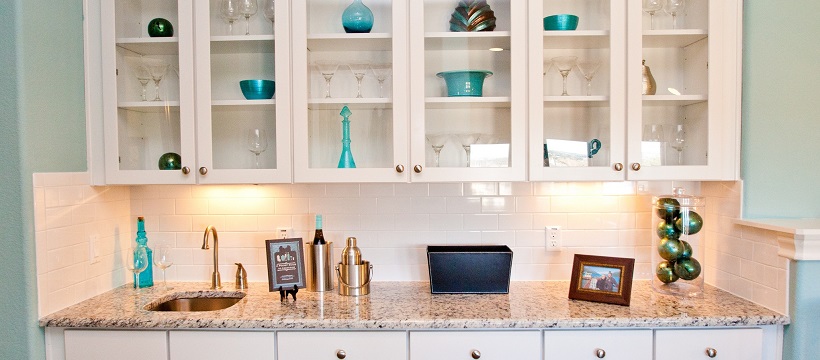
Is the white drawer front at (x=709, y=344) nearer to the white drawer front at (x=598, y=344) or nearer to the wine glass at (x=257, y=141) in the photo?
the white drawer front at (x=598, y=344)

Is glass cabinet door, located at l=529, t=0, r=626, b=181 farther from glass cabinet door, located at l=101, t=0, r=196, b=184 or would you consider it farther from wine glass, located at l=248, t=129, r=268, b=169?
glass cabinet door, located at l=101, t=0, r=196, b=184

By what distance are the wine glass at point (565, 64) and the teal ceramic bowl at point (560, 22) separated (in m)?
0.12

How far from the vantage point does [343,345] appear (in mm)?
1788

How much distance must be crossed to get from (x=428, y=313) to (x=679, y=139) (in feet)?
4.14

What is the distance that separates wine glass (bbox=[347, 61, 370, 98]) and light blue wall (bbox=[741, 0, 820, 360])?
60.1 inches

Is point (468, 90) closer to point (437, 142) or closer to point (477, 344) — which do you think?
point (437, 142)

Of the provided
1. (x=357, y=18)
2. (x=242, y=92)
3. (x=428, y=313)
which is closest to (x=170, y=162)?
(x=242, y=92)

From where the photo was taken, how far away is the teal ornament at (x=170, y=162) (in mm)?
2059

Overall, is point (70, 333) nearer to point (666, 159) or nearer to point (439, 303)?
point (439, 303)

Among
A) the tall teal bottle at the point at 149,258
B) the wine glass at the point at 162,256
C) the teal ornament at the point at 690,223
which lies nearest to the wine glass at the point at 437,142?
the teal ornament at the point at 690,223

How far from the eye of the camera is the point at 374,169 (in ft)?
6.61

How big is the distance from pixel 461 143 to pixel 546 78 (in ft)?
1.44

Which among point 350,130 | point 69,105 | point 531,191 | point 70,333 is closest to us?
point 70,333

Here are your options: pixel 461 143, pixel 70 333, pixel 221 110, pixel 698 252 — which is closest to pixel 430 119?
pixel 461 143
